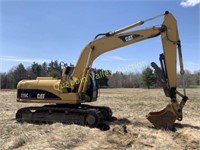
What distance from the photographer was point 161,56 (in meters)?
11.1

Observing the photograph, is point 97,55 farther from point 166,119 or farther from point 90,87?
point 166,119

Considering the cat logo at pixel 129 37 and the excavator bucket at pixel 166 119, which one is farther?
the cat logo at pixel 129 37

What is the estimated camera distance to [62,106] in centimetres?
1233

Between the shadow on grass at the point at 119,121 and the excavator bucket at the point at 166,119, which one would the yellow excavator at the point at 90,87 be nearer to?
the excavator bucket at the point at 166,119

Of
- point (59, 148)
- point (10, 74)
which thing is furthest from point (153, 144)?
point (10, 74)

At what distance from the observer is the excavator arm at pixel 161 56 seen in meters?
10.6

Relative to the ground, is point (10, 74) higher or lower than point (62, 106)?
higher

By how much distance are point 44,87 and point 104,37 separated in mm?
3167

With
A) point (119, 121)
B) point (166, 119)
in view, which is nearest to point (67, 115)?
point (119, 121)

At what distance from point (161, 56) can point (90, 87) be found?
3113 mm

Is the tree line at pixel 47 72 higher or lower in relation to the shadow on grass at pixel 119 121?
higher

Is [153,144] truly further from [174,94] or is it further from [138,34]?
[138,34]

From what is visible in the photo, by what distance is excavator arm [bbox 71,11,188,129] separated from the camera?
10.6 meters

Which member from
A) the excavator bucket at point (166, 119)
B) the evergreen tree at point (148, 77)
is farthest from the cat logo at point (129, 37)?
the evergreen tree at point (148, 77)
